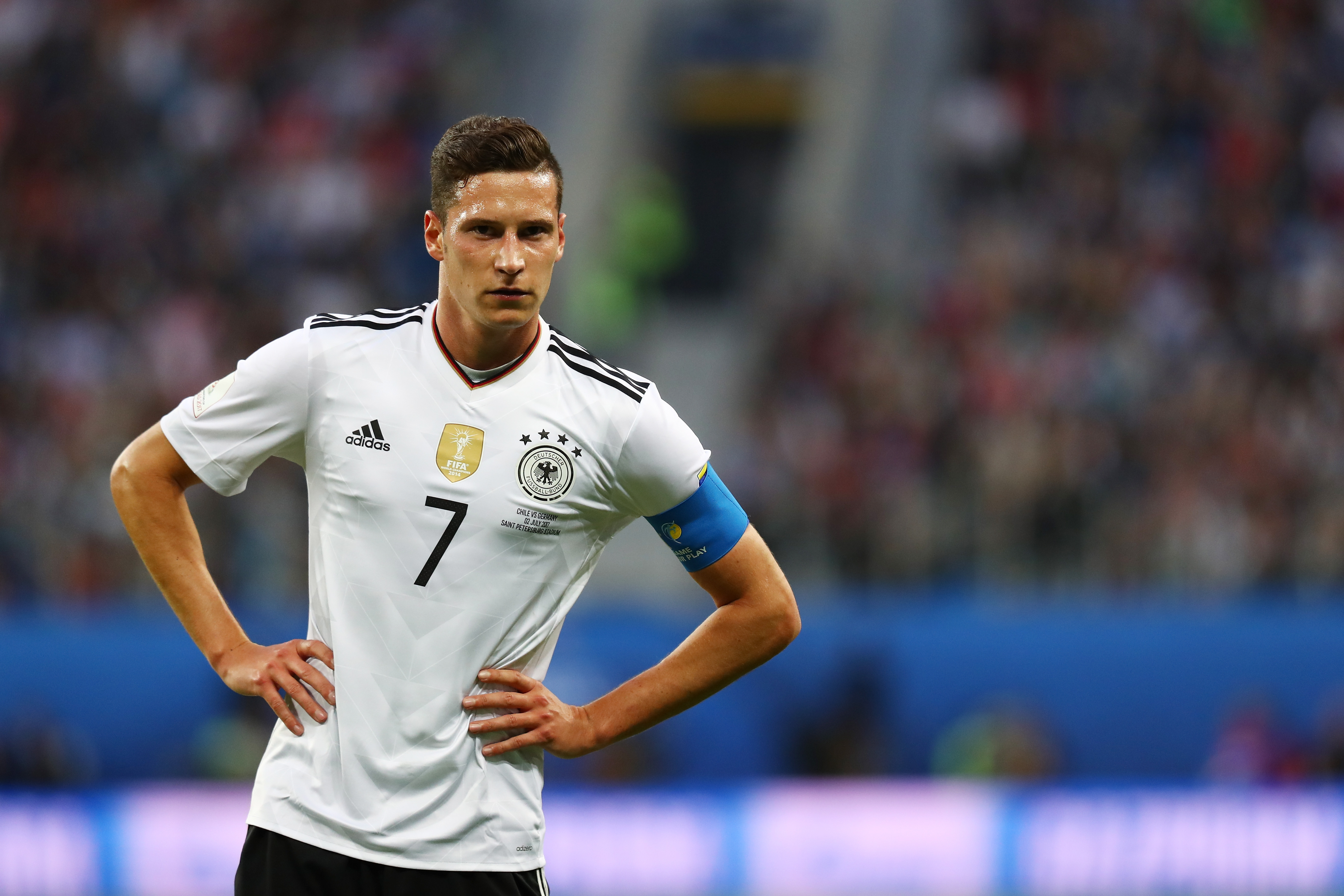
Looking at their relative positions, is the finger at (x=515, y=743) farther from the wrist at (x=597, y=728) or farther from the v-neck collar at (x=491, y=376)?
the v-neck collar at (x=491, y=376)

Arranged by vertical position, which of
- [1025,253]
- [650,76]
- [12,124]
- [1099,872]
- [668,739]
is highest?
[650,76]

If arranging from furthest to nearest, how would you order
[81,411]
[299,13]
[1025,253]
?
[299,13] → [1025,253] → [81,411]

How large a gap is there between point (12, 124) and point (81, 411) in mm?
4059

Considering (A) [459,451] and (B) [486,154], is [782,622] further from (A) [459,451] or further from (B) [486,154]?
(B) [486,154]

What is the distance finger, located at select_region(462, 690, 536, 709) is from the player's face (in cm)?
74

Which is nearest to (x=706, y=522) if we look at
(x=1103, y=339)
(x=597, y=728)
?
(x=597, y=728)

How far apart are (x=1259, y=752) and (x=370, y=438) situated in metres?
8.67

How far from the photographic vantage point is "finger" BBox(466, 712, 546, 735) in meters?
3.49

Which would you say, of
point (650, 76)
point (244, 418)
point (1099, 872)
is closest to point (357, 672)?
point (244, 418)

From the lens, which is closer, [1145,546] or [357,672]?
[357,672]

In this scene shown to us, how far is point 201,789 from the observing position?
1052 cm

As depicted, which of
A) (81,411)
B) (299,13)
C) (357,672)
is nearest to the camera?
(357,672)

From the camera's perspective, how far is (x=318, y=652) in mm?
3508

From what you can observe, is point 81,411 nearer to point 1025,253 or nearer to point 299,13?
point 299,13
